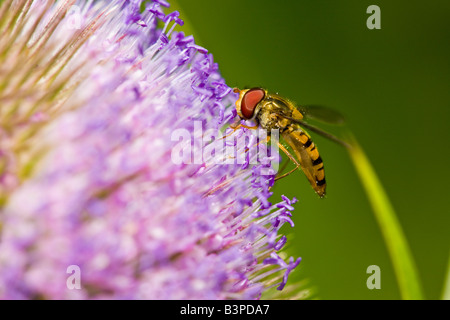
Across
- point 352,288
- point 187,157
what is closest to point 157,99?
point 187,157

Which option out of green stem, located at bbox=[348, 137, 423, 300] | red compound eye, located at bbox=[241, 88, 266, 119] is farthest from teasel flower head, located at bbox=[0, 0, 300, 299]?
green stem, located at bbox=[348, 137, 423, 300]

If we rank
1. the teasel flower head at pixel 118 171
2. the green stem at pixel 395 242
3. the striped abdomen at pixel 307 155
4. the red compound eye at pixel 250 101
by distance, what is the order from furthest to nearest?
the striped abdomen at pixel 307 155 → the red compound eye at pixel 250 101 → the green stem at pixel 395 242 → the teasel flower head at pixel 118 171

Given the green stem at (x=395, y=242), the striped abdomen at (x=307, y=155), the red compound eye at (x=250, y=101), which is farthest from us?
the striped abdomen at (x=307, y=155)

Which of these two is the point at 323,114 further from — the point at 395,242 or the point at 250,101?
the point at 395,242

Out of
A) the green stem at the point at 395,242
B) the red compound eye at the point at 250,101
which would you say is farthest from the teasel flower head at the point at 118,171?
the green stem at the point at 395,242

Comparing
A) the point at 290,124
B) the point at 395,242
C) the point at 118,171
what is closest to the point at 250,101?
the point at 290,124

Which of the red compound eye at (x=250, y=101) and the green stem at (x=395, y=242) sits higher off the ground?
the red compound eye at (x=250, y=101)

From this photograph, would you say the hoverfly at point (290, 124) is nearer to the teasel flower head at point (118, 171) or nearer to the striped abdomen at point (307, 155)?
the striped abdomen at point (307, 155)

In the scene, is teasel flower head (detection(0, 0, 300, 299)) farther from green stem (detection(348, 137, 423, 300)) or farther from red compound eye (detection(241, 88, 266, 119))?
green stem (detection(348, 137, 423, 300))

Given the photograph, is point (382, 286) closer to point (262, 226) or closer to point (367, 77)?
point (367, 77)
